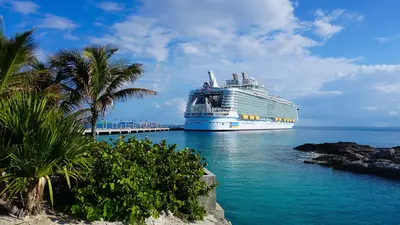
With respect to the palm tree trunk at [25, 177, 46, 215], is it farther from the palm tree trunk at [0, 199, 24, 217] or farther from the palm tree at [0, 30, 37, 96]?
the palm tree at [0, 30, 37, 96]

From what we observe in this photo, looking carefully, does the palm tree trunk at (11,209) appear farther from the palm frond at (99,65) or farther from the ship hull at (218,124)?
the ship hull at (218,124)

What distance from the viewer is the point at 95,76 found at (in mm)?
8734

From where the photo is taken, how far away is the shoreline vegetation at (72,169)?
4.24 meters

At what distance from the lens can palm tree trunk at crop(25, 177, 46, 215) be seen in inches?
171

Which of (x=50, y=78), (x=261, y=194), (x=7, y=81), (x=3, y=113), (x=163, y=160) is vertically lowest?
(x=261, y=194)

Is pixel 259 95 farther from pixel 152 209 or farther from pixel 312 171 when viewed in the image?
pixel 152 209

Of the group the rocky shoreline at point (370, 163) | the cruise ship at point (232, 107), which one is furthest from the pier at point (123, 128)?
the rocky shoreline at point (370, 163)

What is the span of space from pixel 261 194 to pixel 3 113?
9430mm

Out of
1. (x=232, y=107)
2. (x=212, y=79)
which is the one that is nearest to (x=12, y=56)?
(x=232, y=107)

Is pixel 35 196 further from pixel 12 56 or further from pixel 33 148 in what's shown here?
pixel 12 56

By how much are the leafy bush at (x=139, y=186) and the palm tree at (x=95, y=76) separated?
3.51 m

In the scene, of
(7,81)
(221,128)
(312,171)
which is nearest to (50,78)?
(7,81)

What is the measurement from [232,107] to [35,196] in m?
70.0

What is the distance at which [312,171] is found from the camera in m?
17.8
